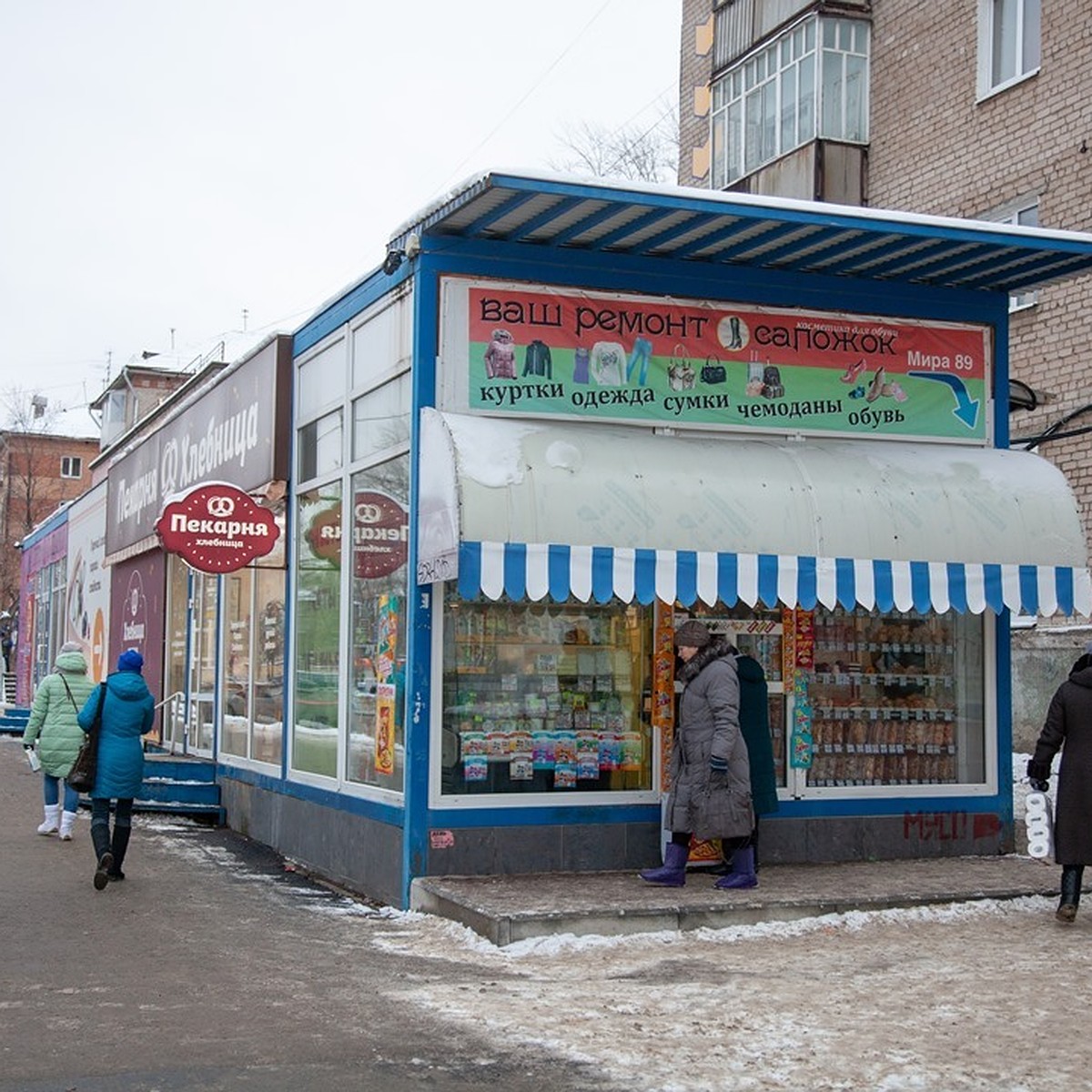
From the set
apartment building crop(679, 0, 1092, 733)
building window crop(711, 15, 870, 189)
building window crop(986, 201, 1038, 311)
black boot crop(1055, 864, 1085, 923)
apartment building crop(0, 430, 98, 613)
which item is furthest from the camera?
apartment building crop(0, 430, 98, 613)

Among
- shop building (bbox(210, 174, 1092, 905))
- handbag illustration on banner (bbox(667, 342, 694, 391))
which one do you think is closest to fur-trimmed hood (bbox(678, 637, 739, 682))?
shop building (bbox(210, 174, 1092, 905))

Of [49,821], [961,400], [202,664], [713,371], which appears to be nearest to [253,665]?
[49,821]

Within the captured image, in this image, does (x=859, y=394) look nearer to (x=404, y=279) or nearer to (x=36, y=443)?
(x=404, y=279)

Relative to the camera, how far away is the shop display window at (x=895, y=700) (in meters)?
11.9

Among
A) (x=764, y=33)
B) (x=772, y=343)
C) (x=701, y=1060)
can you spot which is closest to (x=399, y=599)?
(x=772, y=343)

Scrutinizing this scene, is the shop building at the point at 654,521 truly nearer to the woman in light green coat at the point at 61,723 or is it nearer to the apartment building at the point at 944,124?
the woman in light green coat at the point at 61,723

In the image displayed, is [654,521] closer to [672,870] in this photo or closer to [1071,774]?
[672,870]

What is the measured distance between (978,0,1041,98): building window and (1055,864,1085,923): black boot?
13.4 metres

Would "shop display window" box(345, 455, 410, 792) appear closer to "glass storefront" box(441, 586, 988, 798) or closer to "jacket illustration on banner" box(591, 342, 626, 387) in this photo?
"glass storefront" box(441, 586, 988, 798)

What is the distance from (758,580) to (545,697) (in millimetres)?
1789

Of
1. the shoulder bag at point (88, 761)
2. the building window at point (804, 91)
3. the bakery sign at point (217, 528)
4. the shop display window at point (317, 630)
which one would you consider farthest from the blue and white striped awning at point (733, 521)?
the building window at point (804, 91)

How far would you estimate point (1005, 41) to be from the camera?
20922 millimetres

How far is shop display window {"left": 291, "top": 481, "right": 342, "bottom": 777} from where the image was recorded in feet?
41.3

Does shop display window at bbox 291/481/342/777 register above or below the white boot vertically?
above
